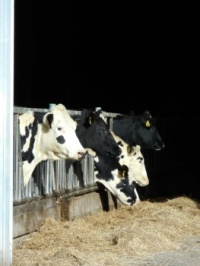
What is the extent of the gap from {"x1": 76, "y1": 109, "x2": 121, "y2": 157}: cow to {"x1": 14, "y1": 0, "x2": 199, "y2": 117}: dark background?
371 inches

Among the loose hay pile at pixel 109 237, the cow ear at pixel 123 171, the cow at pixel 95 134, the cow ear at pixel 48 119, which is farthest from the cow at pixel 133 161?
the cow ear at pixel 48 119

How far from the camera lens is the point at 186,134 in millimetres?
15336

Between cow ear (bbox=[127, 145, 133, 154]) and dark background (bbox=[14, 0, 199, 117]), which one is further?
dark background (bbox=[14, 0, 199, 117])

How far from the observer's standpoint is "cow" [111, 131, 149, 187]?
1033 centimetres

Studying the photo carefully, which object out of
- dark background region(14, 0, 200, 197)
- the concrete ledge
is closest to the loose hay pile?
the concrete ledge

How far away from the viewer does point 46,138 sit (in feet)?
25.5

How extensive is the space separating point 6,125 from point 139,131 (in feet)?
15.0

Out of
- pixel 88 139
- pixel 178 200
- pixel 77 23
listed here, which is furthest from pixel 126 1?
pixel 88 139

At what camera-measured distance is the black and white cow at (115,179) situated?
9.94 m

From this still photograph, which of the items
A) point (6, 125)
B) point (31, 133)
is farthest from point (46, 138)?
point (6, 125)

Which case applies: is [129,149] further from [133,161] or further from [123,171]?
[123,171]

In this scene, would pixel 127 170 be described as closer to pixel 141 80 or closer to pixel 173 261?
pixel 173 261

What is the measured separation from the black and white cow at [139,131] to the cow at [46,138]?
2.77 meters

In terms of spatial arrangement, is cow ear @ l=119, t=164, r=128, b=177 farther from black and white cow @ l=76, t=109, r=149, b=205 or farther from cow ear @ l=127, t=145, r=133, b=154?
cow ear @ l=127, t=145, r=133, b=154
